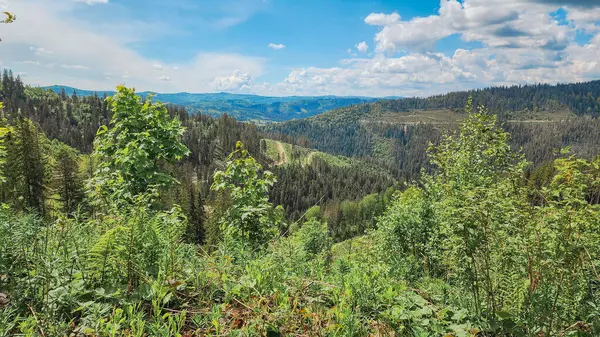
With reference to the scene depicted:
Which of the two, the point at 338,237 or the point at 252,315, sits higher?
the point at 252,315

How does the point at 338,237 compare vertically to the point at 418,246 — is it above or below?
below

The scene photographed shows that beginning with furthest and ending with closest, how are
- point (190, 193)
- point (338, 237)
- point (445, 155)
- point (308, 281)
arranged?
point (338, 237), point (190, 193), point (445, 155), point (308, 281)

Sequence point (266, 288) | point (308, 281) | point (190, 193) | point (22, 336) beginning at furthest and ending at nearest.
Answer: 1. point (190, 193)
2. point (308, 281)
3. point (266, 288)
4. point (22, 336)

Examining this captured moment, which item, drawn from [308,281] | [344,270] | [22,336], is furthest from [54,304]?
[344,270]

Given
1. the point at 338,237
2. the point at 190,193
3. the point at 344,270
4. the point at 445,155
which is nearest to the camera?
the point at 344,270

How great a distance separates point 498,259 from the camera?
3656 millimetres

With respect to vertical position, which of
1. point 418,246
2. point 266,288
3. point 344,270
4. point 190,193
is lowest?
point 190,193

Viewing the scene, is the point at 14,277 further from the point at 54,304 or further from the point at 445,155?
the point at 445,155

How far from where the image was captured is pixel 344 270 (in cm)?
464

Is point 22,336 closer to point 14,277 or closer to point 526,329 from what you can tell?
point 14,277

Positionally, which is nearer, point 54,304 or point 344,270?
point 54,304

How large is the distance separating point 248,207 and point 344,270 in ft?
10.8

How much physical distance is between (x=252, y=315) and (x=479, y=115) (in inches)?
474

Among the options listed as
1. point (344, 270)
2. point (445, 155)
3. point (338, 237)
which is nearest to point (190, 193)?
point (445, 155)
